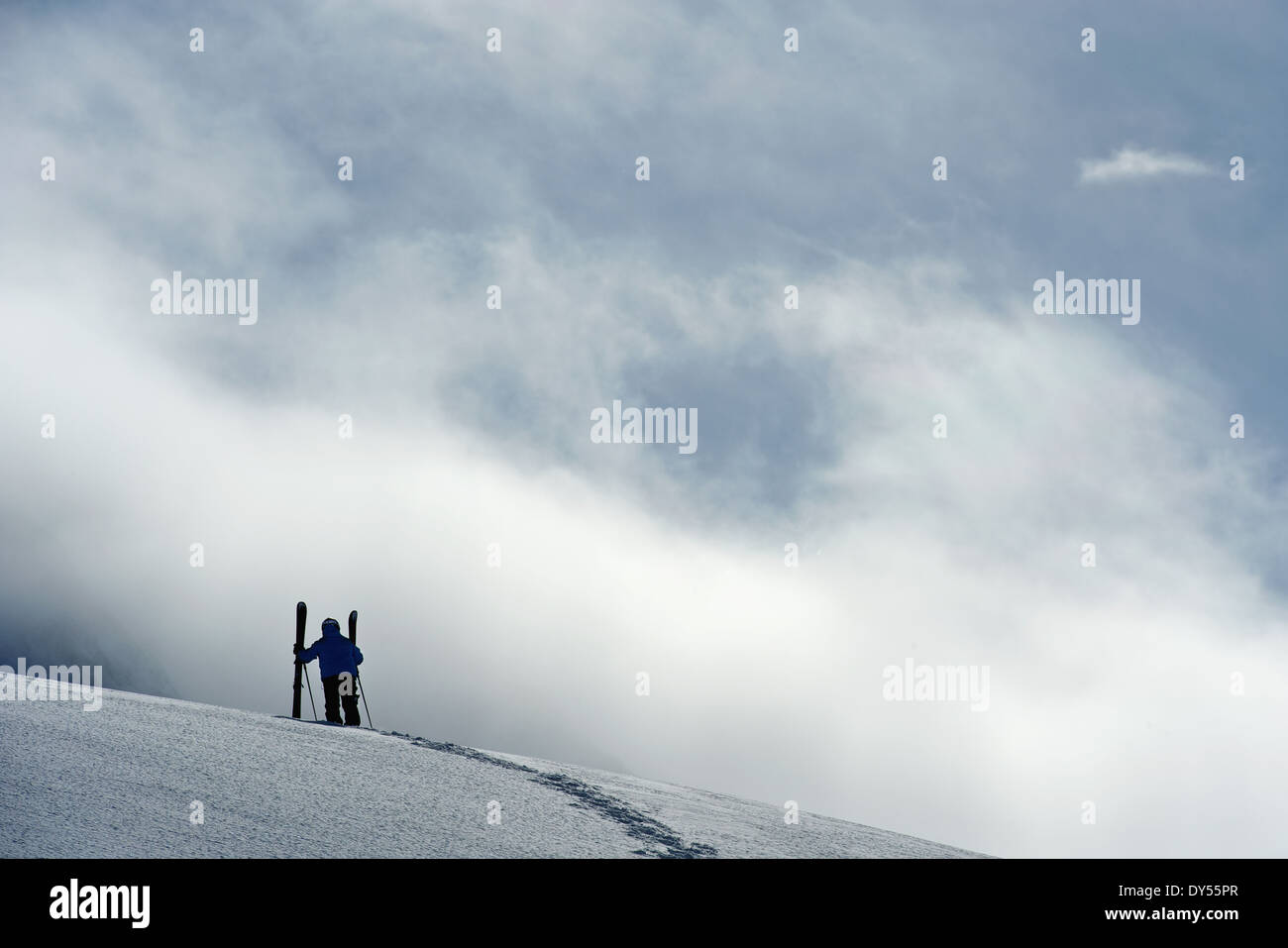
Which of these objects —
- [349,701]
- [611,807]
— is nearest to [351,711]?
[349,701]

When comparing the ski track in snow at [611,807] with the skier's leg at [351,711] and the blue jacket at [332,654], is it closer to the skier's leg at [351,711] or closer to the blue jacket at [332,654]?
the skier's leg at [351,711]

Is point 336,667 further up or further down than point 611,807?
further up

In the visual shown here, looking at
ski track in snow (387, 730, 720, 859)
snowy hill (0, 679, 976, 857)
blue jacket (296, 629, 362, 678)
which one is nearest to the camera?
snowy hill (0, 679, 976, 857)

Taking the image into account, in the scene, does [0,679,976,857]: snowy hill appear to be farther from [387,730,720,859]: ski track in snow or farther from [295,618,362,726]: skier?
[295,618,362,726]: skier

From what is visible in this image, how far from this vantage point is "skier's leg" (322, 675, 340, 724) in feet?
51.8

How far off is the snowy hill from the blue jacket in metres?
1.56

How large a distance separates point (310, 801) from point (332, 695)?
18.6 feet

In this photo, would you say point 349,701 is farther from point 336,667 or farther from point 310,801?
point 310,801

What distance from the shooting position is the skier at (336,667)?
16031mm

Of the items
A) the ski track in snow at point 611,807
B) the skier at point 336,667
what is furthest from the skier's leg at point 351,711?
the ski track in snow at point 611,807

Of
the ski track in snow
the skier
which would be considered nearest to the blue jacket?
the skier

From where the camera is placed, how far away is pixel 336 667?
1620 centimetres
